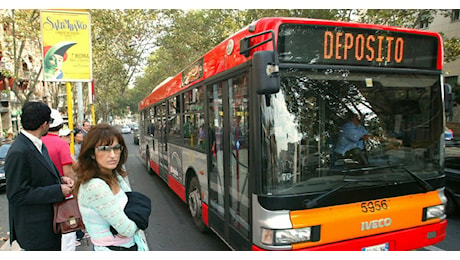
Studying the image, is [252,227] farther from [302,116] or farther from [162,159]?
[162,159]

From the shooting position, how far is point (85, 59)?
252 inches

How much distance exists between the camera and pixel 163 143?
777 centimetres

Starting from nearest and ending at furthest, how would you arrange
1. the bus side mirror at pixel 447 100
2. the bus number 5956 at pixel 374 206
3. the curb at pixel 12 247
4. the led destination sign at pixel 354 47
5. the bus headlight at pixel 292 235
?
the bus headlight at pixel 292 235 → the led destination sign at pixel 354 47 → the bus number 5956 at pixel 374 206 → the bus side mirror at pixel 447 100 → the curb at pixel 12 247

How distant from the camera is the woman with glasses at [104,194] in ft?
6.02

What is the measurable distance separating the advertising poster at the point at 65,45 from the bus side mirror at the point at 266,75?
207 inches

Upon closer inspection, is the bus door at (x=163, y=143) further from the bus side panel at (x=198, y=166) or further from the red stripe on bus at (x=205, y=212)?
the red stripe on bus at (x=205, y=212)

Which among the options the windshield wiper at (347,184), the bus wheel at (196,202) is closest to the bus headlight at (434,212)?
the windshield wiper at (347,184)

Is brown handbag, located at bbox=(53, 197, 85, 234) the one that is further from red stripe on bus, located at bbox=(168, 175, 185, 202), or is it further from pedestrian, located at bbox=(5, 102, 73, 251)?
red stripe on bus, located at bbox=(168, 175, 185, 202)

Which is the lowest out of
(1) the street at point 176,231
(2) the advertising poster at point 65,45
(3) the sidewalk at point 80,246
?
(1) the street at point 176,231

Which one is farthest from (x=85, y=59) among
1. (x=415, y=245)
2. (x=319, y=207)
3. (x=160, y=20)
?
(x=160, y=20)

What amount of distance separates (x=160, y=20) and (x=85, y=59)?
1499 cm

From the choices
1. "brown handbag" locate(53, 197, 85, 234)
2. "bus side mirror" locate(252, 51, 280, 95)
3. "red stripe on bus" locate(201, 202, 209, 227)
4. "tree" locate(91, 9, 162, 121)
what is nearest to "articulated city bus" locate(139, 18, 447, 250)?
"bus side mirror" locate(252, 51, 280, 95)

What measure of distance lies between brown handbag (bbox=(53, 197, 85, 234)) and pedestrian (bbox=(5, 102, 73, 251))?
69mm

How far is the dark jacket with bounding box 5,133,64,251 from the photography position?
2270 millimetres
